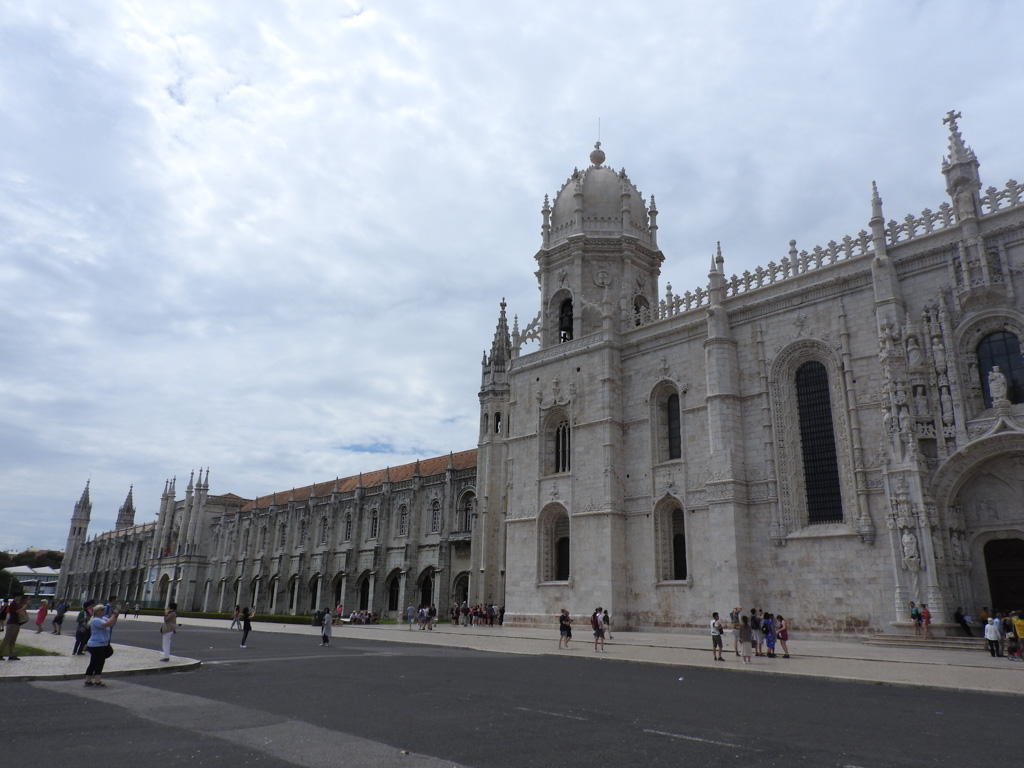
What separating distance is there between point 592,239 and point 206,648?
2615 centimetres

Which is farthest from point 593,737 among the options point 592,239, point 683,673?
point 592,239

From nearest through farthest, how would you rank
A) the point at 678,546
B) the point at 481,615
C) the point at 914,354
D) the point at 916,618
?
the point at 916,618
the point at 914,354
the point at 678,546
the point at 481,615

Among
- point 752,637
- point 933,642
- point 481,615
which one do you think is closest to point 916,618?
point 933,642

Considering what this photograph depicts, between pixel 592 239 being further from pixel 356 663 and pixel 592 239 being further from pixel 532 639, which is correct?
pixel 356 663

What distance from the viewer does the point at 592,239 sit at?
121 feet

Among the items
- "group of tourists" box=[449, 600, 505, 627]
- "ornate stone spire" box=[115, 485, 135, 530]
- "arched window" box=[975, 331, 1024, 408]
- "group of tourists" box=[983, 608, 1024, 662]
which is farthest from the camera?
"ornate stone spire" box=[115, 485, 135, 530]

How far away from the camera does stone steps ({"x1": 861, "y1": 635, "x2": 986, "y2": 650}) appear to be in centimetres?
2025

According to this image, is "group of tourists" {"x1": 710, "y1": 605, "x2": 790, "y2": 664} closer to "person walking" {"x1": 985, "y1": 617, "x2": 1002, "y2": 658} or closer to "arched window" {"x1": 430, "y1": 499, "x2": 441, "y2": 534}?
"person walking" {"x1": 985, "y1": 617, "x2": 1002, "y2": 658}

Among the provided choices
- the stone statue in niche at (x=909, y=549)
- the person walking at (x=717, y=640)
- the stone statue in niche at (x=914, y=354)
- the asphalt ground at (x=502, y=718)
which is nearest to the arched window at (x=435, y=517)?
the person walking at (x=717, y=640)

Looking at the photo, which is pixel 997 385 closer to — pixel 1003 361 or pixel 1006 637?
pixel 1003 361

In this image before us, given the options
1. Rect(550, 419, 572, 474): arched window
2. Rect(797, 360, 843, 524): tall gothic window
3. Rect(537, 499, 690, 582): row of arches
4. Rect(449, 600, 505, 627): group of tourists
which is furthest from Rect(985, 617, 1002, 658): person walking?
Rect(449, 600, 505, 627): group of tourists

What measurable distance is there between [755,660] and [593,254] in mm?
23335

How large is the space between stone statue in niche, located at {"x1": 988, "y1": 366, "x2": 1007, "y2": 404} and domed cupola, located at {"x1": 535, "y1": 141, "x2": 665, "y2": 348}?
A: 53.7ft

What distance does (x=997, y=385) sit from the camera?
22078 mm
